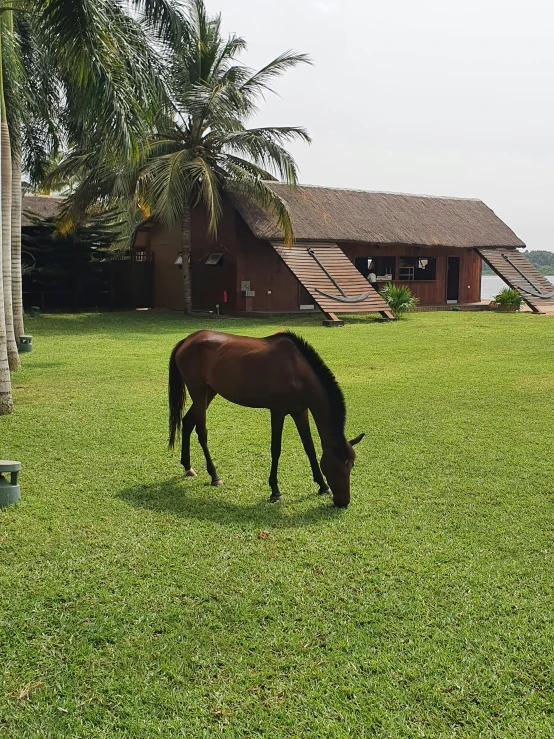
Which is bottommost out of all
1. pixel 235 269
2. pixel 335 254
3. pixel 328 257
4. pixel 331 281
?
pixel 331 281

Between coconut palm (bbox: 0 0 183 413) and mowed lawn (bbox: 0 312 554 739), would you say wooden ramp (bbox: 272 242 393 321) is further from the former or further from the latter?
mowed lawn (bbox: 0 312 554 739)

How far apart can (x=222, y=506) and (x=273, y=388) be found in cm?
99

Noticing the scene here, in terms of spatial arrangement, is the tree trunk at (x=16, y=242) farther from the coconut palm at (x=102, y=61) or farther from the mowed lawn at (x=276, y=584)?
the mowed lawn at (x=276, y=584)

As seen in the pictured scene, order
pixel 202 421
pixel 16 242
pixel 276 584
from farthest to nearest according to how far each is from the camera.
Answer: pixel 16 242, pixel 202 421, pixel 276 584

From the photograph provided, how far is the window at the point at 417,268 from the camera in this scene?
27.5 meters

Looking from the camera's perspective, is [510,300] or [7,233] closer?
[7,233]

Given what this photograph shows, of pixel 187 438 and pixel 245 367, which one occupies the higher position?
pixel 245 367

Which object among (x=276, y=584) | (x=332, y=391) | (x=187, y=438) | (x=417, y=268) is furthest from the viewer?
(x=417, y=268)

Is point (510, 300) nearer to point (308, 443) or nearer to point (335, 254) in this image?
point (335, 254)

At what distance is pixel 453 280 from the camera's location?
29234mm

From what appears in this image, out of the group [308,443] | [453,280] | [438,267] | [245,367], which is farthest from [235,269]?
[308,443]

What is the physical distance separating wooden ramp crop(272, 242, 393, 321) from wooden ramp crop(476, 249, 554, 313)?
6.39 metres

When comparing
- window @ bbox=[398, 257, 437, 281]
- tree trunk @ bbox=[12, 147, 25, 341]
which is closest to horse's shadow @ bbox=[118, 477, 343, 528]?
tree trunk @ bbox=[12, 147, 25, 341]

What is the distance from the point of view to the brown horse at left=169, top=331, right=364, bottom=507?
213 inches
